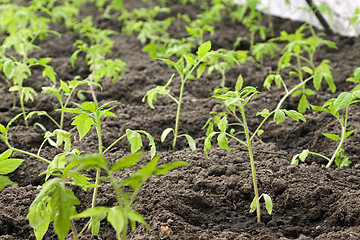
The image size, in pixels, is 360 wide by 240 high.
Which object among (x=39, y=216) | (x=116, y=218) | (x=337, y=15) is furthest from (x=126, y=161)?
(x=337, y=15)

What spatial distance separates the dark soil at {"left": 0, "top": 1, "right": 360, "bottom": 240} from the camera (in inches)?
80.3

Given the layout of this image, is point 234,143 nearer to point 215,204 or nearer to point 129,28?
point 215,204

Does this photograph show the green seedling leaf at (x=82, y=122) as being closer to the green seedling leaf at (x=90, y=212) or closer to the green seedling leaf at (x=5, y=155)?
the green seedling leaf at (x=5, y=155)

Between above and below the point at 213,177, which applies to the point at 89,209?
above

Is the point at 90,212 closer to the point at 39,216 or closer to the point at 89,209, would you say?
the point at 89,209

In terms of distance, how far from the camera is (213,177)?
2.43 metres

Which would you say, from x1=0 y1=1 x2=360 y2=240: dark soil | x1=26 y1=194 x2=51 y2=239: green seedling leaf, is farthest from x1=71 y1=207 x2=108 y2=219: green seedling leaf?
x1=0 y1=1 x2=360 y2=240: dark soil

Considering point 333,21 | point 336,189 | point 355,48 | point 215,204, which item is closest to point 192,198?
point 215,204

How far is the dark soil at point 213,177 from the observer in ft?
6.69

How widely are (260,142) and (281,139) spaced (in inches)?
8.2

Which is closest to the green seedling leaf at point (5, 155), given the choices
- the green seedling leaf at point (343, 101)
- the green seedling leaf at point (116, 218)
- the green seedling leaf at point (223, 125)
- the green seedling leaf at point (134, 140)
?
the green seedling leaf at point (134, 140)

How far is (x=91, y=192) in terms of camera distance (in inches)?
91.9

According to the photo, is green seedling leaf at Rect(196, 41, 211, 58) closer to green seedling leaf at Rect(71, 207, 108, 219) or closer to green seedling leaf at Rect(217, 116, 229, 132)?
green seedling leaf at Rect(217, 116, 229, 132)

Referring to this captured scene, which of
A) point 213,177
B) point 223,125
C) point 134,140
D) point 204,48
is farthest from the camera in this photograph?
point 204,48
